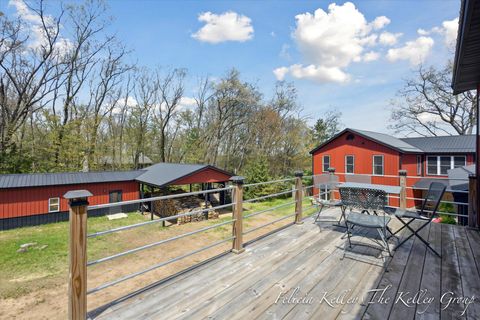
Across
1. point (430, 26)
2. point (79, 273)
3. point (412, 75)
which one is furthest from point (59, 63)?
point (412, 75)

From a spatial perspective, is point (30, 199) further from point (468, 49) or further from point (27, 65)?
point (468, 49)

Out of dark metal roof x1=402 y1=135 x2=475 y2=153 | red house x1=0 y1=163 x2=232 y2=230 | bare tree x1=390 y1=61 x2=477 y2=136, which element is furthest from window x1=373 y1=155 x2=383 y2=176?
bare tree x1=390 y1=61 x2=477 y2=136

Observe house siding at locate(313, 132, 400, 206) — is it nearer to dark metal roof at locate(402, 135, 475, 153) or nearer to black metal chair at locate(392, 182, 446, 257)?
A: dark metal roof at locate(402, 135, 475, 153)

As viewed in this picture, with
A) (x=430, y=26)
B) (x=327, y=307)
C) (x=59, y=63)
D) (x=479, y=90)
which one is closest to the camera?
(x=327, y=307)

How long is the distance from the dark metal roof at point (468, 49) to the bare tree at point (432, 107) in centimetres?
2015

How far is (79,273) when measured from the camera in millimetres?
1897

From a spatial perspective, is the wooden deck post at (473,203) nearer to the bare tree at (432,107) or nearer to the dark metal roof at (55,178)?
the dark metal roof at (55,178)

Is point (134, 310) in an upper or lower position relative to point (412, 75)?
lower

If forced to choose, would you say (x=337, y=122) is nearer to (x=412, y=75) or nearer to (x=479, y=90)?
(x=412, y=75)

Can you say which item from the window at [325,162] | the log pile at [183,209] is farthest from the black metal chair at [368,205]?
the window at [325,162]

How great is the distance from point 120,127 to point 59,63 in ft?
19.9

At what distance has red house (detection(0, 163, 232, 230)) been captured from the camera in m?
10.8

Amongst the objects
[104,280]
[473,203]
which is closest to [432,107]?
[473,203]

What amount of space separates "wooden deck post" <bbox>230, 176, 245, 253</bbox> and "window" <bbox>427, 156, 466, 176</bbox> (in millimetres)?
15916
